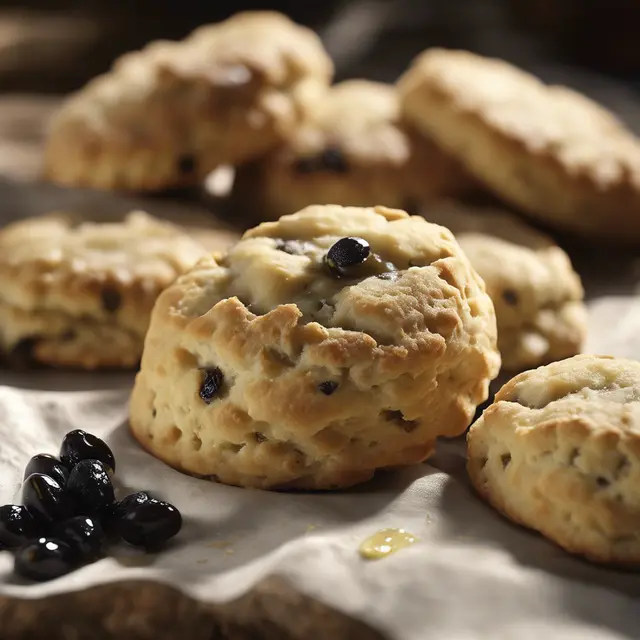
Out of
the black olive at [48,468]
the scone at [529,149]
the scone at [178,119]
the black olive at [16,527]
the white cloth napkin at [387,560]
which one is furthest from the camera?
the scone at [178,119]

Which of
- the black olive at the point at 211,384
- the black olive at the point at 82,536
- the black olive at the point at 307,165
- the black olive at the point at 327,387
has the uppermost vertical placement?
the black olive at the point at 327,387

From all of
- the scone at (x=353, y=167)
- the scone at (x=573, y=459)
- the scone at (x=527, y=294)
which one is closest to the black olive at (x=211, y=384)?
the scone at (x=573, y=459)

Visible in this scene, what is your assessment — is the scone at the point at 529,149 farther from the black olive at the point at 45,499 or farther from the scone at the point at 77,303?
the black olive at the point at 45,499

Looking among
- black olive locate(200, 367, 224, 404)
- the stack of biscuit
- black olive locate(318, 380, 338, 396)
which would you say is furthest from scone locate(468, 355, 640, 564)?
black olive locate(200, 367, 224, 404)

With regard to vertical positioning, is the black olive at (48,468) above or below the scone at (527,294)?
below

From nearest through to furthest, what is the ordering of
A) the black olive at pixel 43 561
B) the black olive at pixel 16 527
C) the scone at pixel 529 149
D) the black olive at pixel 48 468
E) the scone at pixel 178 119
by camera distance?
the black olive at pixel 43 561
the black olive at pixel 16 527
the black olive at pixel 48 468
the scone at pixel 529 149
the scone at pixel 178 119

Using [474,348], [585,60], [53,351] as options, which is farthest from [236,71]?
[585,60]

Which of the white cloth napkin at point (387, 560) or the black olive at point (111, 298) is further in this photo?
the black olive at point (111, 298)
